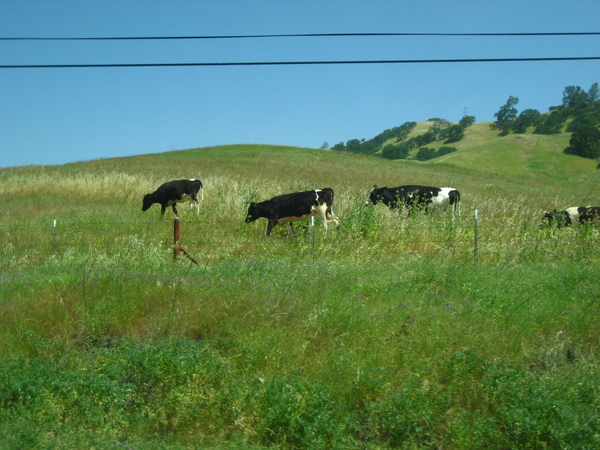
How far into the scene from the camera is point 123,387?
6273 mm

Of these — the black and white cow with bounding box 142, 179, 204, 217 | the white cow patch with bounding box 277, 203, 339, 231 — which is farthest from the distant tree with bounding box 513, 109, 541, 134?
the white cow patch with bounding box 277, 203, 339, 231

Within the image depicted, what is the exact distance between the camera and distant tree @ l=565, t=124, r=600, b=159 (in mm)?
97500

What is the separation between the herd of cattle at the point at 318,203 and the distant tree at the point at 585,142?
8707cm

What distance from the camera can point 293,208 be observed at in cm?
1686

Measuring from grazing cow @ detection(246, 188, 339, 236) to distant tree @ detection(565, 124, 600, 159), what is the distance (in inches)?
3685

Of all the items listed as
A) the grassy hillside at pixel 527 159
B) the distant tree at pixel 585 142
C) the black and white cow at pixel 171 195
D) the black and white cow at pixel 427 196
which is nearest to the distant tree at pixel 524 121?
the grassy hillside at pixel 527 159

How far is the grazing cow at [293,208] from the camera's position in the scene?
16.7 metres

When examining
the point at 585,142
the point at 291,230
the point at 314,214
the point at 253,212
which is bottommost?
the point at 291,230

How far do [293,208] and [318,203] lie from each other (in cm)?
76

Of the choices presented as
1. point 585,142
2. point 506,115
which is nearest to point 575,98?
point 506,115

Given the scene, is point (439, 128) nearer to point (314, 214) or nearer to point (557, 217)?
point (557, 217)

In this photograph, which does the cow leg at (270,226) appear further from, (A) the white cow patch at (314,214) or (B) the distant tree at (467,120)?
(B) the distant tree at (467,120)

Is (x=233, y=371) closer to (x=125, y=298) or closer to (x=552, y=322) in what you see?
(x=125, y=298)

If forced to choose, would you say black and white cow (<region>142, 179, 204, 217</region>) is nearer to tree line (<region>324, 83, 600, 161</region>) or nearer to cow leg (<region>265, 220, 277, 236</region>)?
cow leg (<region>265, 220, 277, 236</region>)
